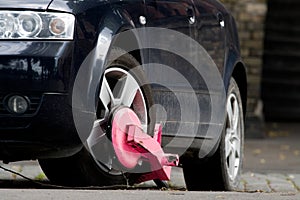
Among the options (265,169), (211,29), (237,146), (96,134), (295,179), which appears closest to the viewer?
(96,134)

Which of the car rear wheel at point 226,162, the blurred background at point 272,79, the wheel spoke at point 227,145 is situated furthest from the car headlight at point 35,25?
the blurred background at point 272,79

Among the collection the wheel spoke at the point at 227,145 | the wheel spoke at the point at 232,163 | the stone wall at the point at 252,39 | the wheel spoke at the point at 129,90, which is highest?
the wheel spoke at the point at 129,90

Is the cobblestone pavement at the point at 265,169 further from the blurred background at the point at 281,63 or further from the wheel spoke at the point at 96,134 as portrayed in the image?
the blurred background at the point at 281,63

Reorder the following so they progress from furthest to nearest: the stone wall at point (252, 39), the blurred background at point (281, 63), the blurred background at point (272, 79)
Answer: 1. the blurred background at point (281, 63)
2. the stone wall at point (252, 39)
3. the blurred background at point (272, 79)

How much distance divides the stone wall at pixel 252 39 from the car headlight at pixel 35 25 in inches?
303

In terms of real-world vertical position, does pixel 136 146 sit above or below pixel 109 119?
below

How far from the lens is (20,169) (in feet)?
26.5

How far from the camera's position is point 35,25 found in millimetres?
5191

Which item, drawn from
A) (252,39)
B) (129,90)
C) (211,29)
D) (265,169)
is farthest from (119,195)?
(252,39)

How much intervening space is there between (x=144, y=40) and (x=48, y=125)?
87 centimetres

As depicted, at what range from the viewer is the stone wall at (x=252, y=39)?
1293 centimetres

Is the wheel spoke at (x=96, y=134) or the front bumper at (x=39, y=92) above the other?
the front bumper at (x=39, y=92)

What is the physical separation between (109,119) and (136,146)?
0.81 ft

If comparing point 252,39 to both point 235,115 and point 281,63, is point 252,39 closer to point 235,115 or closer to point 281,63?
point 281,63
